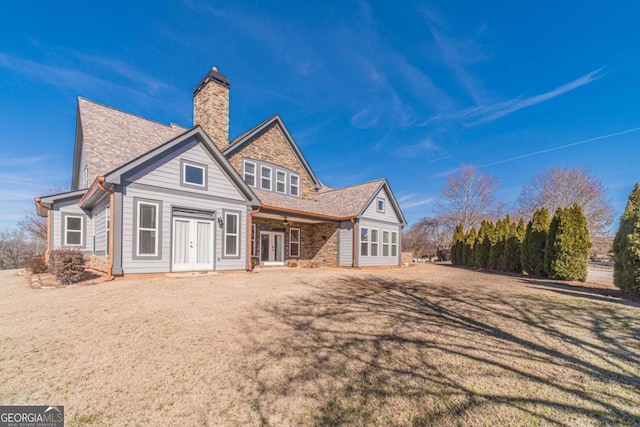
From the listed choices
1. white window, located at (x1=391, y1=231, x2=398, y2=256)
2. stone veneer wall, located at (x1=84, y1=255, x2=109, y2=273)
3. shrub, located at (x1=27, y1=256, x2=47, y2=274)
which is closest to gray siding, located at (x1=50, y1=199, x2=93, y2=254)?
shrub, located at (x1=27, y1=256, x2=47, y2=274)

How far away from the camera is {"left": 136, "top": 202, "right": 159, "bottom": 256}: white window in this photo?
354 inches

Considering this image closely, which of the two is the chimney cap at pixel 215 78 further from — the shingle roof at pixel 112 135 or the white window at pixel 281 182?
the white window at pixel 281 182

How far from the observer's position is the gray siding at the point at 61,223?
1214cm

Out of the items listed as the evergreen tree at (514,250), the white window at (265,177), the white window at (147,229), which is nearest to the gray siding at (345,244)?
the white window at (265,177)

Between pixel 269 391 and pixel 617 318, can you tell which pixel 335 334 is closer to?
pixel 269 391

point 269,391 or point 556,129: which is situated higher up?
point 556,129

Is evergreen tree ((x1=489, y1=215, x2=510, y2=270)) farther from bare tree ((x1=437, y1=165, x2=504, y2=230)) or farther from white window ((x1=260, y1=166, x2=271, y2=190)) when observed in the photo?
bare tree ((x1=437, y1=165, x2=504, y2=230))

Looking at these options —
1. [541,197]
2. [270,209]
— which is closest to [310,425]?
[270,209]

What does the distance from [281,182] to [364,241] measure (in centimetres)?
578

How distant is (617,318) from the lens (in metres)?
4.97

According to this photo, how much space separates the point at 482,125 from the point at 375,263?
1661cm

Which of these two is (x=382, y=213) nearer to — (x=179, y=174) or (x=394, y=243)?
(x=394, y=243)

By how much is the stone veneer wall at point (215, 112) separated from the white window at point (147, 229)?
5.21 metres

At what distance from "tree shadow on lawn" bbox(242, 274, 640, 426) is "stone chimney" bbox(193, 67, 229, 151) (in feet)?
35.2
